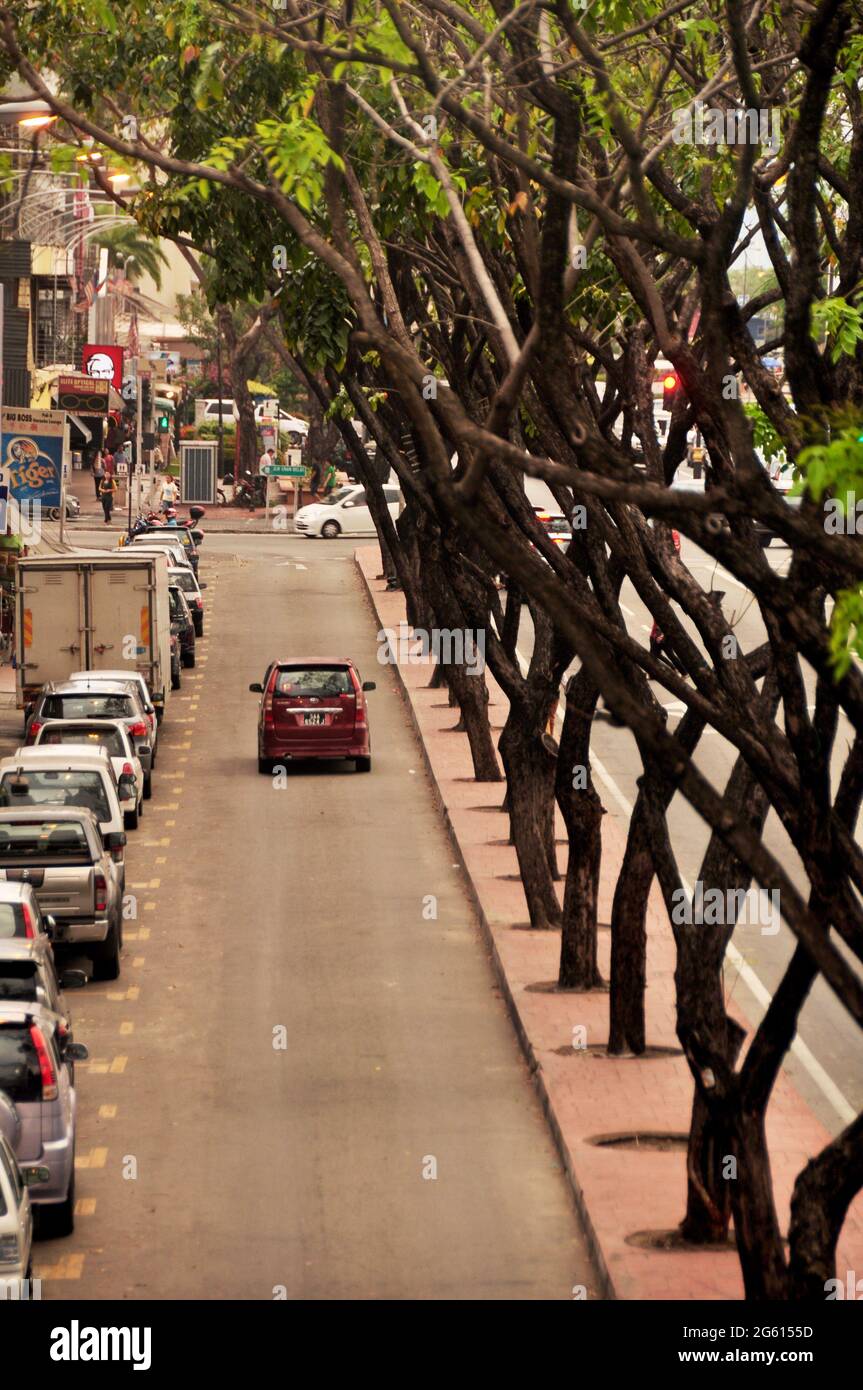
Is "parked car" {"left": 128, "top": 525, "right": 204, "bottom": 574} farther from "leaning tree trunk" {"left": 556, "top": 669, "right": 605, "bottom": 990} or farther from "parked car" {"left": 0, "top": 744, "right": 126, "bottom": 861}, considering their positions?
"leaning tree trunk" {"left": 556, "top": 669, "right": 605, "bottom": 990}

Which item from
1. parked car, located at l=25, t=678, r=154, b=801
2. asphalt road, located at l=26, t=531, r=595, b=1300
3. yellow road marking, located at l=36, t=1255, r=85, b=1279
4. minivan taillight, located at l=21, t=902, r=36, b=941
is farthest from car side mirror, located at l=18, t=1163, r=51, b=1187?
parked car, located at l=25, t=678, r=154, b=801

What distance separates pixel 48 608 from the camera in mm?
31875

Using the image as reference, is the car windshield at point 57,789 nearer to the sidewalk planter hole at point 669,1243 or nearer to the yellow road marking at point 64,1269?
the yellow road marking at point 64,1269

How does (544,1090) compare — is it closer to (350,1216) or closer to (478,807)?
(350,1216)

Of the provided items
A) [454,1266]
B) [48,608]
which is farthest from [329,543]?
[454,1266]

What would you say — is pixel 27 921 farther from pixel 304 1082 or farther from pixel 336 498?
pixel 336 498

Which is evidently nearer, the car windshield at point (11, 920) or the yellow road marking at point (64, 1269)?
the yellow road marking at point (64, 1269)

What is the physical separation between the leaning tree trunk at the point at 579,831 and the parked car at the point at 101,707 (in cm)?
1067

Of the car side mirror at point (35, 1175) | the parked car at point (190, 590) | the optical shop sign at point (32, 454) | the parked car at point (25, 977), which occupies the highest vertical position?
the optical shop sign at point (32, 454)

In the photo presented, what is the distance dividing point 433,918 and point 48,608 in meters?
11.9

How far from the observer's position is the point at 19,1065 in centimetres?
1205

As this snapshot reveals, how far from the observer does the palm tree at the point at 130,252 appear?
85438mm

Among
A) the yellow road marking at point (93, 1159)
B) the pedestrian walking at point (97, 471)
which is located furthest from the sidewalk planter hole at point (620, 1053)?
the pedestrian walking at point (97, 471)

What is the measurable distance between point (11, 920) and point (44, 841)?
3954mm
